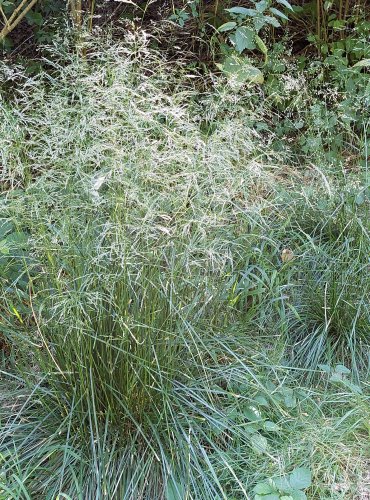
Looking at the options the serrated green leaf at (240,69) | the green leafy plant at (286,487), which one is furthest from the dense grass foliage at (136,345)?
the serrated green leaf at (240,69)

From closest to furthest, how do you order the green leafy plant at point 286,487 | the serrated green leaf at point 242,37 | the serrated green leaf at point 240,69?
the green leafy plant at point 286,487
the serrated green leaf at point 240,69
the serrated green leaf at point 242,37

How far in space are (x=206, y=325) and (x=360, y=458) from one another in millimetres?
731

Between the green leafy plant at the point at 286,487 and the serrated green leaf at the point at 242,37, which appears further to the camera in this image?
the serrated green leaf at the point at 242,37

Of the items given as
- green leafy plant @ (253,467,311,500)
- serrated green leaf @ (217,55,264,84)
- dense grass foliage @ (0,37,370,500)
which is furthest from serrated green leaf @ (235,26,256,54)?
green leafy plant @ (253,467,311,500)

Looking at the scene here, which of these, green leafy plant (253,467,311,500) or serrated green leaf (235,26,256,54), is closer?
green leafy plant (253,467,311,500)

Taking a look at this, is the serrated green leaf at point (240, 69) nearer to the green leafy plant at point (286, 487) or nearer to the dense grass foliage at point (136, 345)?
the dense grass foliage at point (136, 345)

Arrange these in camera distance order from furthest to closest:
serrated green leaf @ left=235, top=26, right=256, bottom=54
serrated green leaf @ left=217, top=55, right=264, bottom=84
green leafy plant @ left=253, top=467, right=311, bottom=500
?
serrated green leaf @ left=235, top=26, right=256, bottom=54 → serrated green leaf @ left=217, top=55, right=264, bottom=84 → green leafy plant @ left=253, top=467, right=311, bottom=500

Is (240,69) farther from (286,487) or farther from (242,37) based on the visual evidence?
(286,487)

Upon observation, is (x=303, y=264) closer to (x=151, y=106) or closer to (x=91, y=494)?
(x=151, y=106)

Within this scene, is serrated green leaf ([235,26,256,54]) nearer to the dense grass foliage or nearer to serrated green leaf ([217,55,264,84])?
serrated green leaf ([217,55,264,84])

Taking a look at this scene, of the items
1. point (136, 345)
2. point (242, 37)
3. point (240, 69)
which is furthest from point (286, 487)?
point (242, 37)

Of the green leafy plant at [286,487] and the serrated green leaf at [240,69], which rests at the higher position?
the serrated green leaf at [240,69]

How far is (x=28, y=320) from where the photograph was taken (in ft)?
7.45

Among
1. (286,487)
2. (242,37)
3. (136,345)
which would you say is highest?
(242,37)
